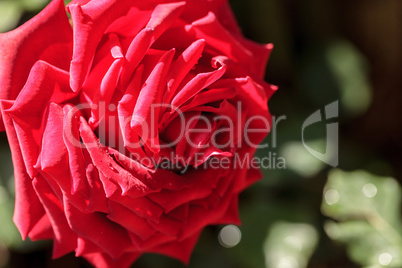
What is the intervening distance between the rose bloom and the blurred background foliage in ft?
0.95

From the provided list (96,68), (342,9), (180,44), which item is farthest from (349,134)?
(96,68)

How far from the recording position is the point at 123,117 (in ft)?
2.11

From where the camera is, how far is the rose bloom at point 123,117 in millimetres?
660

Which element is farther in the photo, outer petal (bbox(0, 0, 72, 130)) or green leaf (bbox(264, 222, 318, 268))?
green leaf (bbox(264, 222, 318, 268))

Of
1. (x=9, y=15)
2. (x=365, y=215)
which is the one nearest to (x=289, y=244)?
(x=365, y=215)

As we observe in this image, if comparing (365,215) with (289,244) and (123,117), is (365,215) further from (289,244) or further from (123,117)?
(123,117)

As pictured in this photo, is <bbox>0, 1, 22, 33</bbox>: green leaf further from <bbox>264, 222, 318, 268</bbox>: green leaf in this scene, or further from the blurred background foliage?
<bbox>264, 222, 318, 268</bbox>: green leaf

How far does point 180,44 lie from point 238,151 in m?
0.20

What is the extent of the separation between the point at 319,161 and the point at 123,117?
0.62 meters

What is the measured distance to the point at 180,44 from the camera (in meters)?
0.74

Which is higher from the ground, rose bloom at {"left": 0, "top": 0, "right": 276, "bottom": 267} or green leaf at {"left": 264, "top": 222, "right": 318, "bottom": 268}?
rose bloom at {"left": 0, "top": 0, "right": 276, "bottom": 267}

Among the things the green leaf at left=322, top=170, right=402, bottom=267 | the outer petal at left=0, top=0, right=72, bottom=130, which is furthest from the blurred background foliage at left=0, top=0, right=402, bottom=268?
the outer petal at left=0, top=0, right=72, bottom=130

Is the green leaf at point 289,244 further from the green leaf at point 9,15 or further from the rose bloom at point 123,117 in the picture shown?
the green leaf at point 9,15

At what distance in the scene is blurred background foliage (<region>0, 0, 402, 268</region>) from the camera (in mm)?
1055
